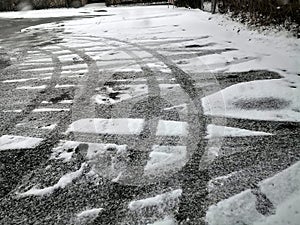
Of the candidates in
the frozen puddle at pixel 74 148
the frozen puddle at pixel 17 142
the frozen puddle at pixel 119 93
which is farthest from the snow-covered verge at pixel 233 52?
the frozen puddle at pixel 17 142

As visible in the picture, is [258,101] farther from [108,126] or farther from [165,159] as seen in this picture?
[108,126]

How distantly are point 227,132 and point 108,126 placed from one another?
1.34 meters

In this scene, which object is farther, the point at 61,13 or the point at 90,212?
the point at 61,13

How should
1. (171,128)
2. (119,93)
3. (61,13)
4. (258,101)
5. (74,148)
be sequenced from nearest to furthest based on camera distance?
(74,148) → (171,128) → (258,101) → (119,93) → (61,13)

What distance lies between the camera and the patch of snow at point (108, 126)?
3.10m

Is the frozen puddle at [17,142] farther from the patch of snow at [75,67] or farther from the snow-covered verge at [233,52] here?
the patch of snow at [75,67]

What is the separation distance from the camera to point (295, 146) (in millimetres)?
2623

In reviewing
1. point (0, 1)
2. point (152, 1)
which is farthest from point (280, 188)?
point (0, 1)

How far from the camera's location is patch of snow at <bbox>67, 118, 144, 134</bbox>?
10.2 ft

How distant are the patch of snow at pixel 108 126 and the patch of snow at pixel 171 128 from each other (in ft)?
0.74

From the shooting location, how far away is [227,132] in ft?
9.66

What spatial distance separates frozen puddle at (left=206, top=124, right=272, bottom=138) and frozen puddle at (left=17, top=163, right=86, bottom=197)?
53.5 inches

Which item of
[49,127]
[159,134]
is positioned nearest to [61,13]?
[49,127]

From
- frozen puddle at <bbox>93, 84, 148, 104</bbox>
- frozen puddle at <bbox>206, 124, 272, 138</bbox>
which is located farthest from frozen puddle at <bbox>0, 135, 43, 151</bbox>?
frozen puddle at <bbox>206, 124, 272, 138</bbox>
